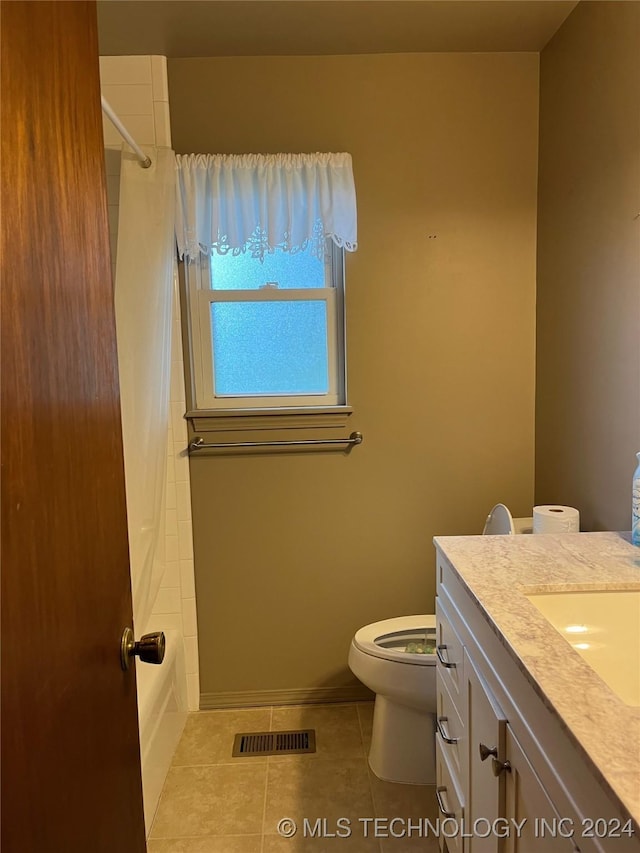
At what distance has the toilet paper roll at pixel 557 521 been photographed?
181 cm

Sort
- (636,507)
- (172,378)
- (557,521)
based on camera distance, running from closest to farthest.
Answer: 1. (636,507)
2. (557,521)
3. (172,378)

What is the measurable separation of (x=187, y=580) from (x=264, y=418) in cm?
72

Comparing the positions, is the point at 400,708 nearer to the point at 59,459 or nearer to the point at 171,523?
the point at 171,523

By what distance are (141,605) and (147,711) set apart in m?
0.34

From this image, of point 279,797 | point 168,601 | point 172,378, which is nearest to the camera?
point 279,797

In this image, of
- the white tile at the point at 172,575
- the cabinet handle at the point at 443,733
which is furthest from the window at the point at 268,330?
the cabinet handle at the point at 443,733

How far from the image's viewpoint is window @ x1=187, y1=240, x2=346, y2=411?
2.36m

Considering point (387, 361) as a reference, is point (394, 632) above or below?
below

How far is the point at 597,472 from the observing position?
1.89 metres

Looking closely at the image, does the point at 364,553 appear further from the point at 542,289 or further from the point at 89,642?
the point at 89,642

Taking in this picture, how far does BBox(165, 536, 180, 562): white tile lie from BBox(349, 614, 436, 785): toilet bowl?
2.58 ft

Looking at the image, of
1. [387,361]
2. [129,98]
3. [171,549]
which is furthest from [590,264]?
[171,549]

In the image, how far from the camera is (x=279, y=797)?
Result: 1.98m

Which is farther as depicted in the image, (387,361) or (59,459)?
(387,361)
